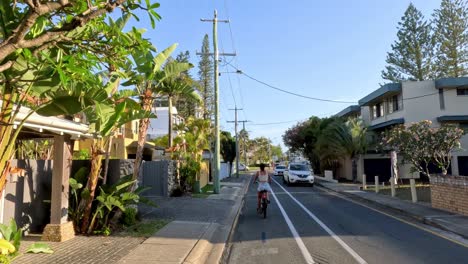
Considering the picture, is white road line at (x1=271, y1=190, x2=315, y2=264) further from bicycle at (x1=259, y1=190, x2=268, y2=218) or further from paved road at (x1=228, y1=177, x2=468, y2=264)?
bicycle at (x1=259, y1=190, x2=268, y2=218)

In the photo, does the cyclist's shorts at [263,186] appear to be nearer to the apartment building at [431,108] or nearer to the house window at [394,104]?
the apartment building at [431,108]

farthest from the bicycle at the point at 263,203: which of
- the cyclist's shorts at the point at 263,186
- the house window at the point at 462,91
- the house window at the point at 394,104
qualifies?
the house window at the point at 462,91

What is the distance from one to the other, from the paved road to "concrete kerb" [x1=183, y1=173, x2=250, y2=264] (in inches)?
9.2

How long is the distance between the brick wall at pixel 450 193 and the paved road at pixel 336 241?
223cm

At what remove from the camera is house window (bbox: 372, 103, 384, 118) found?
39469 millimetres

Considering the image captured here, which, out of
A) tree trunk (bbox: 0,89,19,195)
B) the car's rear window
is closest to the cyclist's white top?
tree trunk (bbox: 0,89,19,195)

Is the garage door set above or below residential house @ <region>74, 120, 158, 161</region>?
below

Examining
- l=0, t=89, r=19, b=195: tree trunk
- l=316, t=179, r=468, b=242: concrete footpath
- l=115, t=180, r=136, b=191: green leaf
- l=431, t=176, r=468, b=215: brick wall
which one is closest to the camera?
l=0, t=89, r=19, b=195: tree trunk

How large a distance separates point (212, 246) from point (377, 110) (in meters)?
34.1

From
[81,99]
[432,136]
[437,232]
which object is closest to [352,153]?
[432,136]

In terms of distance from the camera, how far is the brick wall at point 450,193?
45.5ft

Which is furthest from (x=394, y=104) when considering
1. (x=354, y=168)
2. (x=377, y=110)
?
(x=354, y=168)

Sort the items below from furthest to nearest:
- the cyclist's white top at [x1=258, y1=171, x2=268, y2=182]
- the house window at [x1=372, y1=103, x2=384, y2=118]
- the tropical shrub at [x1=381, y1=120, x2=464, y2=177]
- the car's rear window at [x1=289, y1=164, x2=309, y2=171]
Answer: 1. the house window at [x1=372, y1=103, x2=384, y2=118]
2. the car's rear window at [x1=289, y1=164, x2=309, y2=171]
3. the tropical shrub at [x1=381, y1=120, x2=464, y2=177]
4. the cyclist's white top at [x1=258, y1=171, x2=268, y2=182]

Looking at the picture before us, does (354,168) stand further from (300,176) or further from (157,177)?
(157,177)
